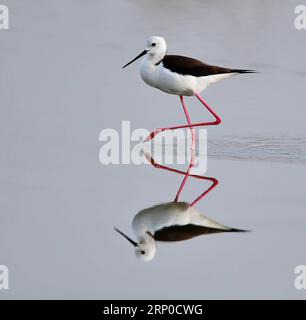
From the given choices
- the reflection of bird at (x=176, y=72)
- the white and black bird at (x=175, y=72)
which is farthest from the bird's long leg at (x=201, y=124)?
the white and black bird at (x=175, y=72)

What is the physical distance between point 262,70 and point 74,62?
2.17m

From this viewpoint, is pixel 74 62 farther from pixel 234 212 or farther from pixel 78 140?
pixel 234 212

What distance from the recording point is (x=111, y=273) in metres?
5.23

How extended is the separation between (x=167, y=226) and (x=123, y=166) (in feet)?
4.19

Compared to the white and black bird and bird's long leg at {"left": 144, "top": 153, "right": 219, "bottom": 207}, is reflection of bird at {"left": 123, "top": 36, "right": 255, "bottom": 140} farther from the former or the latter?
bird's long leg at {"left": 144, "top": 153, "right": 219, "bottom": 207}

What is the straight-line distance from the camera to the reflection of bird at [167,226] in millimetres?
5629

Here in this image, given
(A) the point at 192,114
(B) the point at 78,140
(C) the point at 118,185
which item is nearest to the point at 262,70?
(A) the point at 192,114

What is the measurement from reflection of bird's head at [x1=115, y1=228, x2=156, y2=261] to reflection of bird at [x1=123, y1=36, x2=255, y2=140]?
2.69m

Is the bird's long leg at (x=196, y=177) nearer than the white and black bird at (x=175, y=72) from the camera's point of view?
Yes

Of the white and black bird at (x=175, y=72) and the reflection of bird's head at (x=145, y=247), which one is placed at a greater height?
the white and black bird at (x=175, y=72)

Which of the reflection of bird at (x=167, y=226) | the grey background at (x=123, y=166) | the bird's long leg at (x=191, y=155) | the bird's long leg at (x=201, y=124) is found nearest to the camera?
the grey background at (x=123, y=166)

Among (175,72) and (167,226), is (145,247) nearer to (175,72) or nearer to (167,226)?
(167,226)

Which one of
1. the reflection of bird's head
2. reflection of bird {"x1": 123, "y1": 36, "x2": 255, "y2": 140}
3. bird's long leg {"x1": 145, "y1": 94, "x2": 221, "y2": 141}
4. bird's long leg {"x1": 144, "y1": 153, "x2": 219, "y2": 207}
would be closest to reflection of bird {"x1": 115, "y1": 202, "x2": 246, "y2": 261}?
the reflection of bird's head

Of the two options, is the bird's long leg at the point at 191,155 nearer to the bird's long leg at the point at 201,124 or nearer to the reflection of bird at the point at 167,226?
the bird's long leg at the point at 201,124
